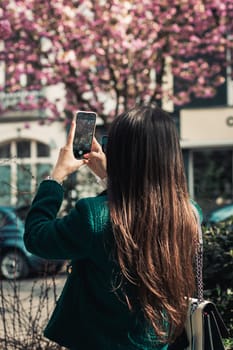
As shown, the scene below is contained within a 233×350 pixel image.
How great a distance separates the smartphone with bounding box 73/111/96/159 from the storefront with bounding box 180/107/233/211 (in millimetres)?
17206

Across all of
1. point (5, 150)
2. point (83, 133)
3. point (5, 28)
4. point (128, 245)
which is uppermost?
point (5, 28)

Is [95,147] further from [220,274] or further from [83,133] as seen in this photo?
[220,274]

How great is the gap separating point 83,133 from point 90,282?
583 mm

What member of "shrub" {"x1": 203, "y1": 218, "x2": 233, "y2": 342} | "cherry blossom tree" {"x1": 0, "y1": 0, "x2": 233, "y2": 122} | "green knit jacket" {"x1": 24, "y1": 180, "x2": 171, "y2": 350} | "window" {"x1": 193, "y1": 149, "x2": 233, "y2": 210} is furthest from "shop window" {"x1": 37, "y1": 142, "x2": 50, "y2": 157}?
"green knit jacket" {"x1": 24, "y1": 180, "x2": 171, "y2": 350}

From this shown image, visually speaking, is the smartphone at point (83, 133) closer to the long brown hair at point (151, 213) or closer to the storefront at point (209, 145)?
the long brown hair at point (151, 213)

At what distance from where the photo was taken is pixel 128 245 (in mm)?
2074

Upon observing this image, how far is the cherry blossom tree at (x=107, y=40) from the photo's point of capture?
36.3ft

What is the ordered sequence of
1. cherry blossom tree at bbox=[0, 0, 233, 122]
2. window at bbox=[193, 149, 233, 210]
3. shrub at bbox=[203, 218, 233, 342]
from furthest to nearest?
1. window at bbox=[193, 149, 233, 210]
2. cherry blossom tree at bbox=[0, 0, 233, 122]
3. shrub at bbox=[203, 218, 233, 342]

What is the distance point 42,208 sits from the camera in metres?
2.19

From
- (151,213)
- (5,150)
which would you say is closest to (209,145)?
(5,150)

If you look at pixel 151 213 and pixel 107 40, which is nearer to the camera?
pixel 151 213

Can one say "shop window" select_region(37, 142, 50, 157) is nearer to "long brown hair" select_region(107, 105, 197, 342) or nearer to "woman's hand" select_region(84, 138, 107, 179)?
"woman's hand" select_region(84, 138, 107, 179)

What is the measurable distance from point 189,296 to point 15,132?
19.7m

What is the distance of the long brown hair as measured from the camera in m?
2.09
